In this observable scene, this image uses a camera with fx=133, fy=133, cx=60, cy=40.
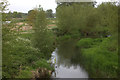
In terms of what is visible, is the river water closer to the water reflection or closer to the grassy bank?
the water reflection

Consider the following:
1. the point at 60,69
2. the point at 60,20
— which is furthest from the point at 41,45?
the point at 60,20

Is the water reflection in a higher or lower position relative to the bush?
lower

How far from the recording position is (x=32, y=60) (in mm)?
11898

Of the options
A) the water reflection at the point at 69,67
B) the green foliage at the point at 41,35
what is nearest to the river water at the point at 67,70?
the water reflection at the point at 69,67

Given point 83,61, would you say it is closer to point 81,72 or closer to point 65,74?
point 81,72

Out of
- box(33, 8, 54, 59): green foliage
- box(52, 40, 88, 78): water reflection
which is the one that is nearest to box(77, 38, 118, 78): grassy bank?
box(52, 40, 88, 78): water reflection

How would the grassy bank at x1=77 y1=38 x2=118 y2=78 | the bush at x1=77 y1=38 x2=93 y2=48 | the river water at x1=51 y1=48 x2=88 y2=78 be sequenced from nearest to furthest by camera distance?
the grassy bank at x1=77 y1=38 x2=118 y2=78, the river water at x1=51 y1=48 x2=88 y2=78, the bush at x1=77 y1=38 x2=93 y2=48

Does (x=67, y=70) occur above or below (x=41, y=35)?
below

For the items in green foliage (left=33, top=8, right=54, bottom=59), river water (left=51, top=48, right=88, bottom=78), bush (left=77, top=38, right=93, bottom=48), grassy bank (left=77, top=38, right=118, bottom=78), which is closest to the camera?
grassy bank (left=77, top=38, right=118, bottom=78)

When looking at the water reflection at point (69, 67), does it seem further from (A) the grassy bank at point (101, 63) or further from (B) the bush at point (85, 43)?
(B) the bush at point (85, 43)

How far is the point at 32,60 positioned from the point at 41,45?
242 cm

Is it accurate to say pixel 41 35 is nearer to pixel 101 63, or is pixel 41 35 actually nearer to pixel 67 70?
pixel 67 70

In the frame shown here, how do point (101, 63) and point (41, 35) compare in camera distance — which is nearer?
point (101, 63)

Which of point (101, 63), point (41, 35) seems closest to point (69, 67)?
point (101, 63)
